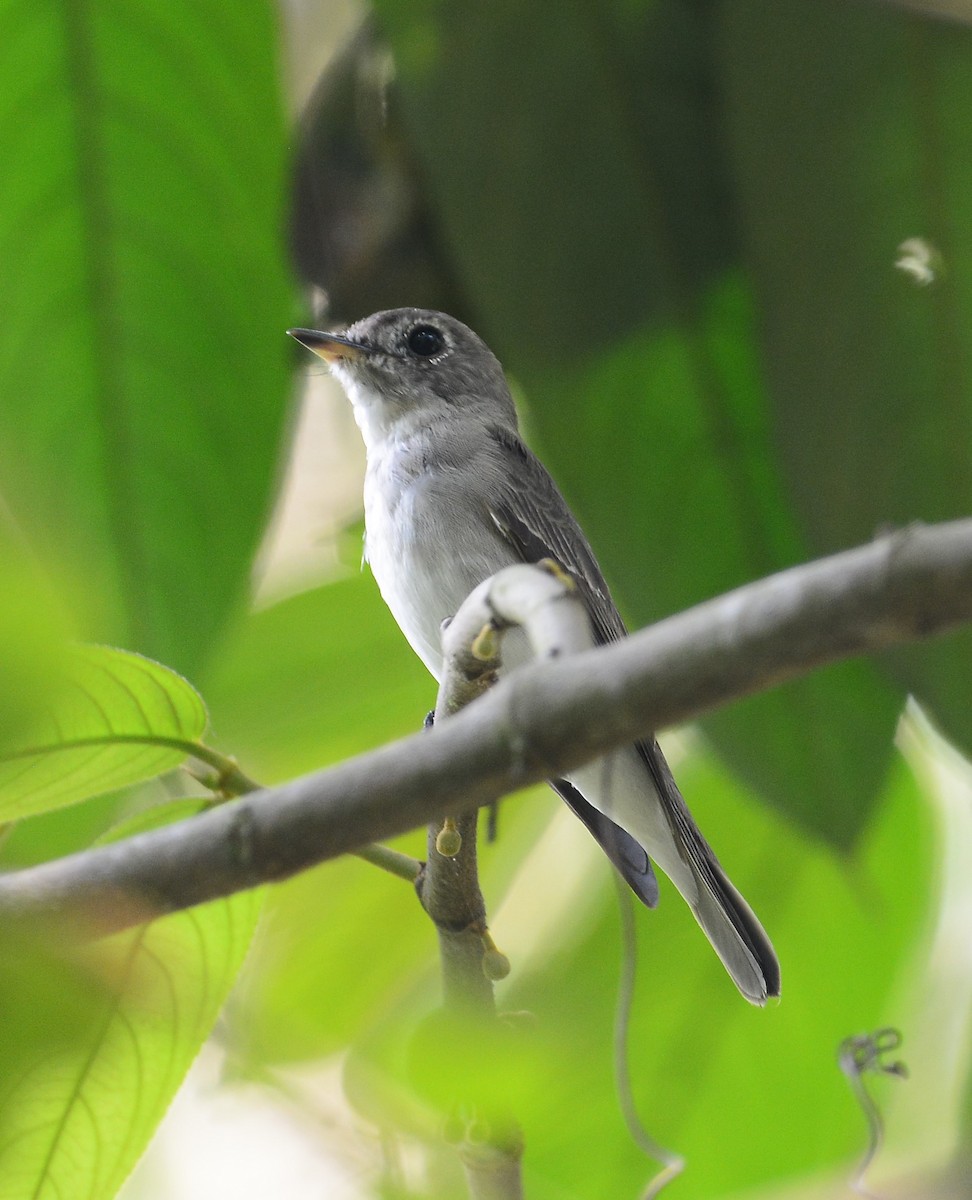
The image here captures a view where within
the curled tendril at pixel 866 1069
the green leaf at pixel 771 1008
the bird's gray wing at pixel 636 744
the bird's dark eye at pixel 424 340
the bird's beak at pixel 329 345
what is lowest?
the green leaf at pixel 771 1008

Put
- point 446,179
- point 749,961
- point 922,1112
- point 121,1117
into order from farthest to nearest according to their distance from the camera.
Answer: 1. point 922,1112
2. point 446,179
3. point 749,961
4. point 121,1117

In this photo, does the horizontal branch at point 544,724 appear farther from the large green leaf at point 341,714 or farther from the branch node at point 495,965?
the large green leaf at point 341,714

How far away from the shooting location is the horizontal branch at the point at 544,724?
0.50 meters

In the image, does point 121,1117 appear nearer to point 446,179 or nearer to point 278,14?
point 446,179

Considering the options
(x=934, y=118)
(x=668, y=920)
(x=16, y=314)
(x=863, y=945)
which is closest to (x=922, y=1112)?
(x=863, y=945)

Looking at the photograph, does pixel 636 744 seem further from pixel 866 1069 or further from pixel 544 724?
pixel 544 724

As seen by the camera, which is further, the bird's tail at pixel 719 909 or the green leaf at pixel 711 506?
the green leaf at pixel 711 506

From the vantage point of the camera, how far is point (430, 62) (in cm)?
159

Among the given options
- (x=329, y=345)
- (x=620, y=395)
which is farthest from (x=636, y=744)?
(x=329, y=345)

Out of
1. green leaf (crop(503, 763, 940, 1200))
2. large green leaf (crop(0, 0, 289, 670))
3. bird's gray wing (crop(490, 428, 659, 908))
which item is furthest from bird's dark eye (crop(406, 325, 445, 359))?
green leaf (crop(503, 763, 940, 1200))

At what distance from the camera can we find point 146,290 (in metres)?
1.56

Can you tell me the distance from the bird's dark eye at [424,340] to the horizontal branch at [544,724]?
1.39 m

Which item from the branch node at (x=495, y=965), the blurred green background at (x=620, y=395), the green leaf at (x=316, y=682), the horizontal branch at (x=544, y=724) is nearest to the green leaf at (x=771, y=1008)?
the blurred green background at (x=620, y=395)

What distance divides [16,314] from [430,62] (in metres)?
0.57
